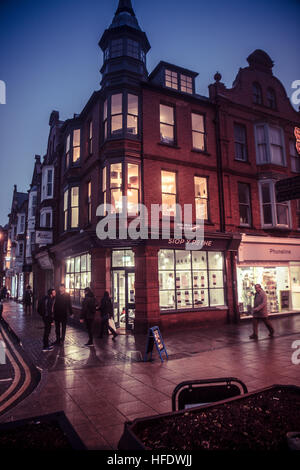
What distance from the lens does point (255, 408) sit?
3.06 metres

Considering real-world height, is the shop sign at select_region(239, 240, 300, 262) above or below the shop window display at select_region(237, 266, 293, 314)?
above

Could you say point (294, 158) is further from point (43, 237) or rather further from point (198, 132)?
point (43, 237)

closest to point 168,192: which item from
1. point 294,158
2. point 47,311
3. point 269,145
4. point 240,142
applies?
point 240,142

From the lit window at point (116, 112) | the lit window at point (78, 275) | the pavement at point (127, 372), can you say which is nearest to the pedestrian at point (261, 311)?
the pavement at point (127, 372)

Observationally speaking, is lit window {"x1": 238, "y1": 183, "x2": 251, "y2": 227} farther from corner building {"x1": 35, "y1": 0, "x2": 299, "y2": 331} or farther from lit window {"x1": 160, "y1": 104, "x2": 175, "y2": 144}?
lit window {"x1": 160, "y1": 104, "x2": 175, "y2": 144}

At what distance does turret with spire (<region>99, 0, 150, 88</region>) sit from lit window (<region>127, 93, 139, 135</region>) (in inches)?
34.0

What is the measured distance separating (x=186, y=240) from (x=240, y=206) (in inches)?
185

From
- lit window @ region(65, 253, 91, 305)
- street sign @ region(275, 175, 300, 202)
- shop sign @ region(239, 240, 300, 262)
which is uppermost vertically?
street sign @ region(275, 175, 300, 202)

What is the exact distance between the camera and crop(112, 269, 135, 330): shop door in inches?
496

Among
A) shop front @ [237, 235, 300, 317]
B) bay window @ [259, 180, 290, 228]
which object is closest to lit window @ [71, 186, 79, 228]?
shop front @ [237, 235, 300, 317]

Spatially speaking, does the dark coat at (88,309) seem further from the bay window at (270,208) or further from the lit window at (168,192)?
the bay window at (270,208)
